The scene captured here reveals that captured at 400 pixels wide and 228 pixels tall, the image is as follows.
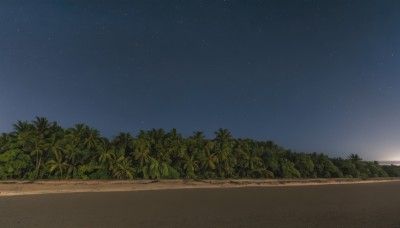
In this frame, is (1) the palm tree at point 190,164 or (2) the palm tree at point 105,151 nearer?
(2) the palm tree at point 105,151

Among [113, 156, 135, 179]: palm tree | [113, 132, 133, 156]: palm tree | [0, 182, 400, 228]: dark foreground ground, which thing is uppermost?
[113, 132, 133, 156]: palm tree

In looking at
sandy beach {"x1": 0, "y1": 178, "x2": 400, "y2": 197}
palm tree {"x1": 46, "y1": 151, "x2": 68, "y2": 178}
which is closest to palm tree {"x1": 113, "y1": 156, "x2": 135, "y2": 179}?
palm tree {"x1": 46, "y1": 151, "x2": 68, "y2": 178}

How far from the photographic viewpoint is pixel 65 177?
34.4 m

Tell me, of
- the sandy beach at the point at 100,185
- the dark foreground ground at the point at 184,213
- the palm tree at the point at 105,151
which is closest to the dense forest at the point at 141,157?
the palm tree at the point at 105,151

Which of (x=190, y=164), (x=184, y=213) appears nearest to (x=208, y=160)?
(x=190, y=164)

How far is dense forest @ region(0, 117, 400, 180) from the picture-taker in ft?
114

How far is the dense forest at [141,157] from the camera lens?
3478 centimetres

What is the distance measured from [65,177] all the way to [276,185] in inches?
978

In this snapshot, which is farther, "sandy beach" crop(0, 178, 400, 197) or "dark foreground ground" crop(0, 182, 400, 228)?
"sandy beach" crop(0, 178, 400, 197)

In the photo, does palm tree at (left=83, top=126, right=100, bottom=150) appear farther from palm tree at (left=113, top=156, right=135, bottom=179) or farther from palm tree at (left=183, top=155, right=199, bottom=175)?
palm tree at (left=183, top=155, right=199, bottom=175)

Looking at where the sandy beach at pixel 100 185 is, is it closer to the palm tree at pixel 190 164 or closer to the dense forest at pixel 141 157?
the dense forest at pixel 141 157

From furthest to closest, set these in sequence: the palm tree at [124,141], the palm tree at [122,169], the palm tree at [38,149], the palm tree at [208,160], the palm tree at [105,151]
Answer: the palm tree at [208,160] → the palm tree at [124,141] → the palm tree at [105,151] → the palm tree at [122,169] → the palm tree at [38,149]

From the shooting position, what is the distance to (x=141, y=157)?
123 feet

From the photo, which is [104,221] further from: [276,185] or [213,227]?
[276,185]
